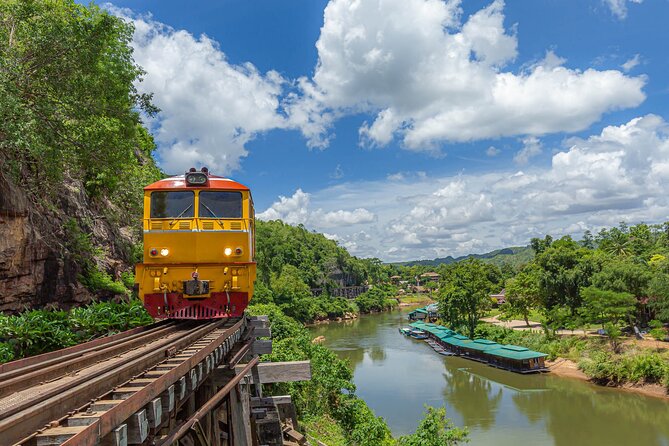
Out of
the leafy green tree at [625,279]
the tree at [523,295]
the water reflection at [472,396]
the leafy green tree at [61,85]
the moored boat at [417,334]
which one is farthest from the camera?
the moored boat at [417,334]

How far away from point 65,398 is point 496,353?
122 feet

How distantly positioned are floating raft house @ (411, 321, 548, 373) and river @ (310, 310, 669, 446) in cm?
90

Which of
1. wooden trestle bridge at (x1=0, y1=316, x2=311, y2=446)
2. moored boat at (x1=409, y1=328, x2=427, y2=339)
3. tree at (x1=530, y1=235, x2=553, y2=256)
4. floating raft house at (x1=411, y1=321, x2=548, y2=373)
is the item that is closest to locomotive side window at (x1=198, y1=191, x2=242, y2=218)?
wooden trestle bridge at (x1=0, y1=316, x2=311, y2=446)

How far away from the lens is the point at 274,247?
8094cm

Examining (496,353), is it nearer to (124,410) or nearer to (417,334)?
(417,334)

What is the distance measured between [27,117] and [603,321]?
1533 inches

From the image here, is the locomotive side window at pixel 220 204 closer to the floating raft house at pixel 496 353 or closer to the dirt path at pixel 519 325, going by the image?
the floating raft house at pixel 496 353

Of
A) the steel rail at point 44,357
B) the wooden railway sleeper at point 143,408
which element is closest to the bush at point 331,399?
the steel rail at point 44,357

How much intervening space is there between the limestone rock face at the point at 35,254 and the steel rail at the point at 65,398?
33.5ft

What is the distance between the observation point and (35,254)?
14.0 m

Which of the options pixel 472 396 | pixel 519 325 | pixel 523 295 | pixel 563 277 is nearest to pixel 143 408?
pixel 472 396

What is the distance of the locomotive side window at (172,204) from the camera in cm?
1022

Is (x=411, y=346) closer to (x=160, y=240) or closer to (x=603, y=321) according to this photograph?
(x=603, y=321)

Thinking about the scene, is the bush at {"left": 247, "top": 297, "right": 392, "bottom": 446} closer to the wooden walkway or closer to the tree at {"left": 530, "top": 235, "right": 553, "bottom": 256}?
the tree at {"left": 530, "top": 235, "right": 553, "bottom": 256}
